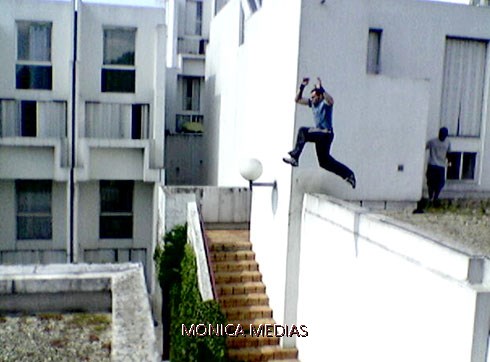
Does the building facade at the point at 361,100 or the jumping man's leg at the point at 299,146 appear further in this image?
the building facade at the point at 361,100

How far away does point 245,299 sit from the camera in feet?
32.4

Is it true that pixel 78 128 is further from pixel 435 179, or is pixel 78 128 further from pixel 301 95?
pixel 435 179

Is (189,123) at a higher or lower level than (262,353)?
higher

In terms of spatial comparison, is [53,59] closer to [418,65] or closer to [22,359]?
[418,65]

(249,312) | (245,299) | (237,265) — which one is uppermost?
(237,265)

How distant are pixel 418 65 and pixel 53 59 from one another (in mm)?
10241

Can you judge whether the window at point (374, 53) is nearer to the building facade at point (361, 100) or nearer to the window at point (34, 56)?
the building facade at point (361, 100)

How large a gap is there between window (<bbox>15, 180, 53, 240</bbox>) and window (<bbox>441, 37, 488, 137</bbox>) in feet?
37.3

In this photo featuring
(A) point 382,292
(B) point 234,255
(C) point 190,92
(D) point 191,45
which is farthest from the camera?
(D) point 191,45

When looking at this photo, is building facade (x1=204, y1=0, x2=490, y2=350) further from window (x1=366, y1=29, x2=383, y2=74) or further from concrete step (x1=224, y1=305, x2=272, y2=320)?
concrete step (x1=224, y1=305, x2=272, y2=320)

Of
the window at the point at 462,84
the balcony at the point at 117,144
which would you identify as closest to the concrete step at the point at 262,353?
the window at the point at 462,84

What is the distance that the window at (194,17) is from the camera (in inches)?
1009

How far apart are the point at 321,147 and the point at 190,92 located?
45.0 feet

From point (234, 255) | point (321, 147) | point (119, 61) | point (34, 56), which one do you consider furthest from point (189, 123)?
point (321, 147)
